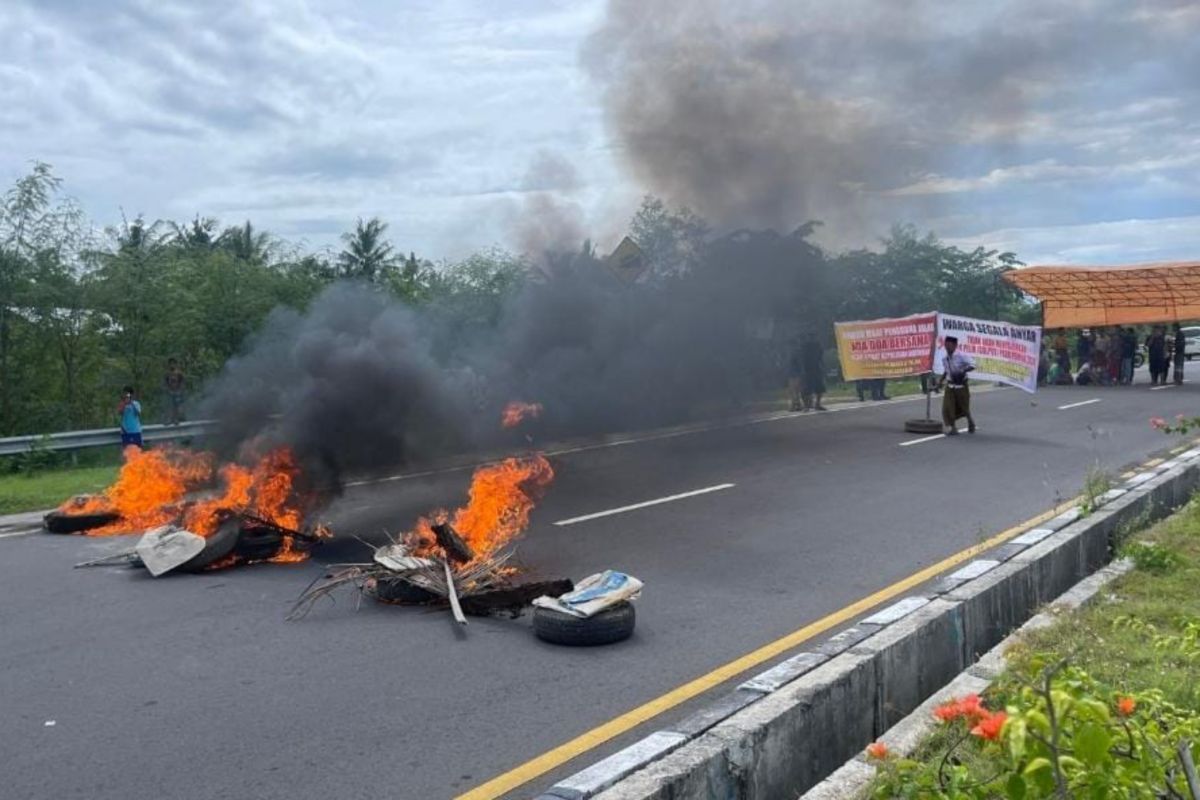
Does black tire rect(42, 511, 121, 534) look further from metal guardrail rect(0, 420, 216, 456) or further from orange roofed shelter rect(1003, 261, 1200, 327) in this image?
orange roofed shelter rect(1003, 261, 1200, 327)

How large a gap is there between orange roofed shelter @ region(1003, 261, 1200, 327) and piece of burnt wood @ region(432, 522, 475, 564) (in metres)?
23.3

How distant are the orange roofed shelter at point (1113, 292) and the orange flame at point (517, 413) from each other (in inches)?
699

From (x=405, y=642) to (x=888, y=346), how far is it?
1546 cm

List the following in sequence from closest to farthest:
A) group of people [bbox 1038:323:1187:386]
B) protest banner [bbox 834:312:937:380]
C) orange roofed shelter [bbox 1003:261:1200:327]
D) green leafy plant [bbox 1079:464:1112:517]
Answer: green leafy plant [bbox 1079:464:1112:517], protest banner [bbox 834:312:937:380], orange roofed shelter [bbox 1003:261:1200:327], group of people [bbox 1038:323:1187:386]

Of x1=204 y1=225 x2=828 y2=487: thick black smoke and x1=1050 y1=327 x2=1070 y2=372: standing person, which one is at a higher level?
x1=204 y1=225 x2=828 y2=487: thick black smoke

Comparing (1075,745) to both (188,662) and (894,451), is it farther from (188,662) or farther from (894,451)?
(894,451)

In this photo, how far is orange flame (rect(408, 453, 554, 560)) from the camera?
25.0ft

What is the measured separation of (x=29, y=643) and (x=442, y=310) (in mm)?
10417

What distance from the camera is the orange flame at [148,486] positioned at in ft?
31.3

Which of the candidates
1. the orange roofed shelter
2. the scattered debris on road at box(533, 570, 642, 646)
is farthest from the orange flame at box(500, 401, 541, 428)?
the orange roofed shelter

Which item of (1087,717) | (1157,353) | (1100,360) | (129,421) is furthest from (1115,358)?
(1087,717)

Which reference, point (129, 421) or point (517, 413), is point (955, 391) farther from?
point (129, 421)

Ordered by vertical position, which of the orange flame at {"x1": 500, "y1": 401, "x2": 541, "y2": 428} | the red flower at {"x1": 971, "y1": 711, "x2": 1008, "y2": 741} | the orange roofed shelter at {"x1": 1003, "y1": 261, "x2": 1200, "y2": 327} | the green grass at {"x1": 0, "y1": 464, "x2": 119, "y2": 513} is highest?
the orange roofed shelter at {"x1": 1003, "y1": 261, "x2": 1200, "y2": 327}

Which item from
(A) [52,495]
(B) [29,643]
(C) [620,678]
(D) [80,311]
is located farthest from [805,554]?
(D) [80,311]
